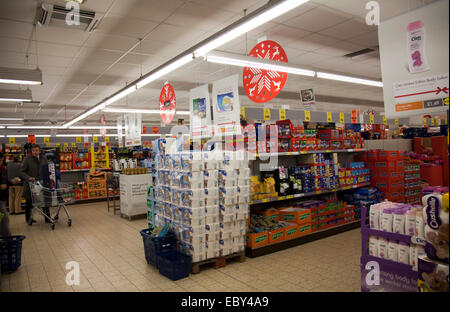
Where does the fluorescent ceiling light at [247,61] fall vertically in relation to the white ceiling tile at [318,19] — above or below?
below

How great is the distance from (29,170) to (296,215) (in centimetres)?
675

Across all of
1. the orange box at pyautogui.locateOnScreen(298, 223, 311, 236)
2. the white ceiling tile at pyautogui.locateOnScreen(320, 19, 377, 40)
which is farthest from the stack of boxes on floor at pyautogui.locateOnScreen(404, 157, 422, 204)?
the white ceiling tile at pyautogui.locateOnScreen(320, 19, 377, 40)

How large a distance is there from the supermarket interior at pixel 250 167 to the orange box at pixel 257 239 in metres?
0.02

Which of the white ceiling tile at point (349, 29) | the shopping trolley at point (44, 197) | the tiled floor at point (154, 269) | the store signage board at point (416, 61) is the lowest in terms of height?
the tiled floor at point (154, 269)

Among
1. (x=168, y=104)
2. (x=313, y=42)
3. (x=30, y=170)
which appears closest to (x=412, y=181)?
(x=313, y=42)

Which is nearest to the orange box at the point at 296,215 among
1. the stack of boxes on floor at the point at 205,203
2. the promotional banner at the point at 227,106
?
the stack of boxes on floor at the point at 205,203

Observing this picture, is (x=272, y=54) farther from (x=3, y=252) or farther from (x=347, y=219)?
(x=3, y=252)

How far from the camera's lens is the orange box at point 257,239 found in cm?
499

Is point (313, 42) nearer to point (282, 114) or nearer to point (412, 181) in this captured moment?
point (282, 114)

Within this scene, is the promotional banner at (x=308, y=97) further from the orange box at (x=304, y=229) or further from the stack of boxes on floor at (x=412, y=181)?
the orange box at (x=304, y=229)

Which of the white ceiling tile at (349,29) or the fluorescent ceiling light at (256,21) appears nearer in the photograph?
the fluorescent ceiling light at (256,21)

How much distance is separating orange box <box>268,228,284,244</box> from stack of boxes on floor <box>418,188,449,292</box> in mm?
2894

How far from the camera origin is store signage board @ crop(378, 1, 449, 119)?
91.5 inches
